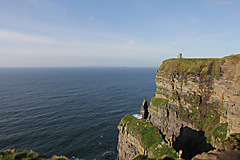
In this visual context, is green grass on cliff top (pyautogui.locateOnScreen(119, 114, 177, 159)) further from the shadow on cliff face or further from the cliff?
the shadow on cliff face

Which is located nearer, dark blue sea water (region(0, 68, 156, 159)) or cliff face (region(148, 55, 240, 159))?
cliff face (region(148, 55, 240, 159))

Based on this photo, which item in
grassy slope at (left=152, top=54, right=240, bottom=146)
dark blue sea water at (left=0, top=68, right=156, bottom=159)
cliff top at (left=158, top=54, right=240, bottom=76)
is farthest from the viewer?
dark blue sea water at (left=0, top=68, right=156, bottom=159)

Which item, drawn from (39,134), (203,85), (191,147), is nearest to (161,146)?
(191,147)

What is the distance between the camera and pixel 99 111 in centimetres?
8094

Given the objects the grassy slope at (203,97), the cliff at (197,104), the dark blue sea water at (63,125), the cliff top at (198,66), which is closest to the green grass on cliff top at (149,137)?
the cliff at (197,104)

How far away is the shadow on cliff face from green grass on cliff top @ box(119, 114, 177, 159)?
12.3 feet

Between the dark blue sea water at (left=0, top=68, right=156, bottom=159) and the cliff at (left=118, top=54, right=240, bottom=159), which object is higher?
the cliff at (left=118, top=54, right=240, bottom=159)

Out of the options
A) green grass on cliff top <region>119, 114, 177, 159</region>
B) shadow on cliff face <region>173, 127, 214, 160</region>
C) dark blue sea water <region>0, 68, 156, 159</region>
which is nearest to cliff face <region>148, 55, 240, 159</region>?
shadow on cliff face <region>173, 127, 214, 160</region>

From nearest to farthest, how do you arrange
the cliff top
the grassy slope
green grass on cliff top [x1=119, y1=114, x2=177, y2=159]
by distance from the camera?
1. green grass on cliff top [x1=119, y1=114, x2=177, y2=159]
2. the grassy slope
3. the cliff top

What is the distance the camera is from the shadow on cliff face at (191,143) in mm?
31905

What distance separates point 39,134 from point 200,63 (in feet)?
225

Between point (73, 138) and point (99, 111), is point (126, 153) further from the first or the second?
point (99, 111)

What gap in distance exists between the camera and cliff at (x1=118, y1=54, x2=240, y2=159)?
2603cm

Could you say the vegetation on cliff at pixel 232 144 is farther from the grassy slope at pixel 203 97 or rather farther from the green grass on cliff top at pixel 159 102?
the green grass on cliff top at pixel 159 102
